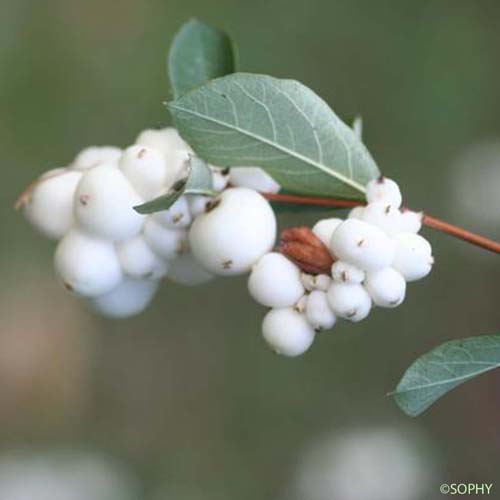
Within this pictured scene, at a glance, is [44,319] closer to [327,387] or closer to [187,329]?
[187,329]

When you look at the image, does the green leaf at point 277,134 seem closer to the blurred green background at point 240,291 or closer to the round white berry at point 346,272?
the round white berry at point 346,272

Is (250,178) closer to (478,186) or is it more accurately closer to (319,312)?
(319,312)

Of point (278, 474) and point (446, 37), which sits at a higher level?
point (446, 37)

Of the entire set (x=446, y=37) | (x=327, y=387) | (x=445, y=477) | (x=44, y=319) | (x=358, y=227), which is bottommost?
(x=445, y=477)

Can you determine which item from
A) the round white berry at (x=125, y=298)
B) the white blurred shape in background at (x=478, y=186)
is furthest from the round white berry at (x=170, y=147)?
the white blurred shape in background at (x=478, y=186)

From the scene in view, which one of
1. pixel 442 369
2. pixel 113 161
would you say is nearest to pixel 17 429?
pixel 113 161

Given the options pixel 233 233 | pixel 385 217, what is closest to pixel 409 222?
pixel 385 217

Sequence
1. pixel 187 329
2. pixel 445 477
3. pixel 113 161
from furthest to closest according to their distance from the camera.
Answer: pixel 187 329 → pixel 445 477 → pixel 113 161
